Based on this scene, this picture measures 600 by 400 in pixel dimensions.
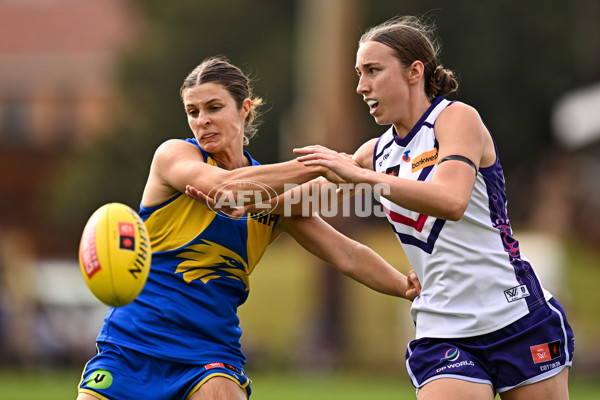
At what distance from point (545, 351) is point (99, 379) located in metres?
2.18

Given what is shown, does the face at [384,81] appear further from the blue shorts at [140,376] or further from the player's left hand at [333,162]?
the blue shorts at [140,376]

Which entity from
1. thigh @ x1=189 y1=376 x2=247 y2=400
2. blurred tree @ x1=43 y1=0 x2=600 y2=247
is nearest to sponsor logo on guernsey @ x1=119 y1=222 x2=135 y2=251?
thigh @ x1=189 y1=376 x2=247 y2=400

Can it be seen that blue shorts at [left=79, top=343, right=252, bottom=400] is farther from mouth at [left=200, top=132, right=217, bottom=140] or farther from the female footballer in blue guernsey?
mouth at [left=200, top=132, right=217, bottom=140]

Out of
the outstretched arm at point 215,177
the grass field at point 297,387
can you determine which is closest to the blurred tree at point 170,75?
the grass field at point 297,387

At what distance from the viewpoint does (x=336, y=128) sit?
19.8 m

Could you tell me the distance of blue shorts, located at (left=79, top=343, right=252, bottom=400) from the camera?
4.68 metres

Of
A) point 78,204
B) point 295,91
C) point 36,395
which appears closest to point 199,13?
point 295,91

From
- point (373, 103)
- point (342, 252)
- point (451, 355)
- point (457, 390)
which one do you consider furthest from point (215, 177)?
point (457, 390)

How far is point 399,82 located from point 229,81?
38.4 inches

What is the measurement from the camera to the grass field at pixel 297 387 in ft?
42.5

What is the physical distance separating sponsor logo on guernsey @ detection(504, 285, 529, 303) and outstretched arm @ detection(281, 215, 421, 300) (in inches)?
37.2

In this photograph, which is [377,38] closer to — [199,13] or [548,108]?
[548,108]

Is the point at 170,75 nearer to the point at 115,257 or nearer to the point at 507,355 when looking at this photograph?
the point at 115,257

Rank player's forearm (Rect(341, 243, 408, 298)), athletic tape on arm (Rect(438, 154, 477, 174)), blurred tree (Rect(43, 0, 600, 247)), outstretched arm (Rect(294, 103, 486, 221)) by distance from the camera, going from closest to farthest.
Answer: outstretched arm (Rect(294, 103, 486, 221)) < athletic tape on arm (Rect(438, 154, 477, 174)) < player's forearm (Rect(341, 243, 408, 298)) < blurred tree (Rect(43, 0, 600, 247))
